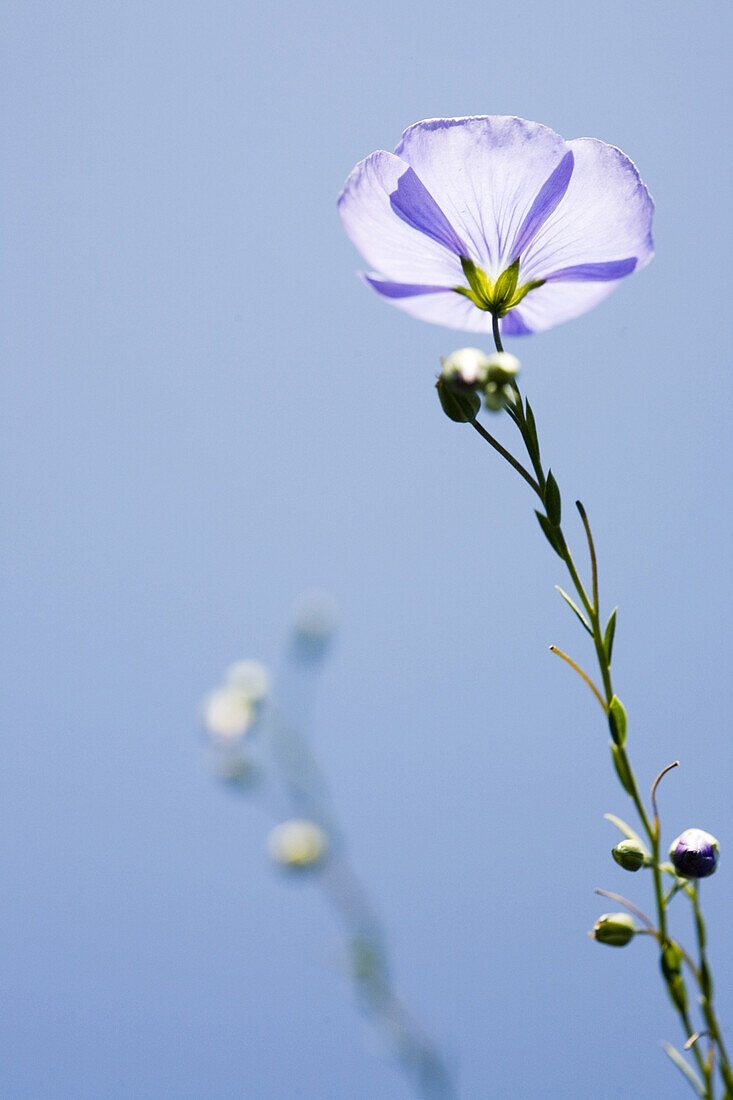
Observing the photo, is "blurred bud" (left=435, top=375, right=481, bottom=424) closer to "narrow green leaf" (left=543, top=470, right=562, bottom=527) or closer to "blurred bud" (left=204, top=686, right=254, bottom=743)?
"narrow green leaf" (left=543, top=470, right=562, bottom=527)

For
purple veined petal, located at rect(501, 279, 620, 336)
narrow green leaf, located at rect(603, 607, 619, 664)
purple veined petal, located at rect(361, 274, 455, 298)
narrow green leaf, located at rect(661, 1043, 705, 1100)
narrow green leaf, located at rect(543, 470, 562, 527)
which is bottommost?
narrow green leaf, located at rect(661, 1043, 705, 1100)

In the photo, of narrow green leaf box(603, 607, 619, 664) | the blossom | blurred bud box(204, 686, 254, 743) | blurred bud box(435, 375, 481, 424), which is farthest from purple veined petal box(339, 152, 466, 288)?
blurred bud box(204, 686, 254, 743)

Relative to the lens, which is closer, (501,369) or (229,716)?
(501,369)

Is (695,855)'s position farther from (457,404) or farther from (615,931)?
(457,404)

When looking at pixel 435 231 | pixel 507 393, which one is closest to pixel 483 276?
pixel 435 231

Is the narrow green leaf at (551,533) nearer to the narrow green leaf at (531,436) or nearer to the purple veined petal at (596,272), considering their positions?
the narrow green leaf at (531,436)

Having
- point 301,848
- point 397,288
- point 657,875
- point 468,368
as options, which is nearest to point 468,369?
point 468,368
